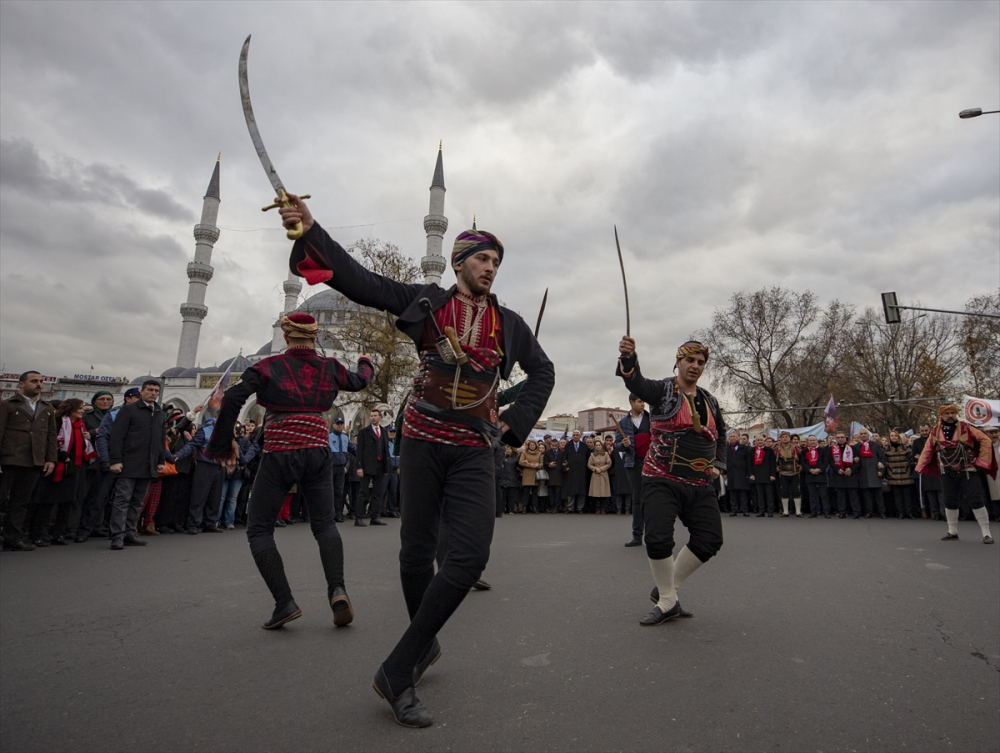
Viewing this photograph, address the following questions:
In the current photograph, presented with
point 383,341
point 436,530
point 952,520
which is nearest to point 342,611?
point 436,530

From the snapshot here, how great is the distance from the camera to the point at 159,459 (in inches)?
344

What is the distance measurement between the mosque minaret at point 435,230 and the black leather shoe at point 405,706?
50.6 m

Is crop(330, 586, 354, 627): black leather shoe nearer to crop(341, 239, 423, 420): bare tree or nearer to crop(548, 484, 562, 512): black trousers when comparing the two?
crop(548, 484, 562, 512): black trousers

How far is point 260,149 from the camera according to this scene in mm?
2807

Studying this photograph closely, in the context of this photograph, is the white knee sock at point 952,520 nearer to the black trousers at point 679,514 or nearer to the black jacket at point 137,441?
the black trousers at point 679,514

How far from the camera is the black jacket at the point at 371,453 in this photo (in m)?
12.4

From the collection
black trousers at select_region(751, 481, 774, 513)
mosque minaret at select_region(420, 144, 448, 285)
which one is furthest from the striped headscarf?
mosque minaret at select_region(420, 144, 448, 285)

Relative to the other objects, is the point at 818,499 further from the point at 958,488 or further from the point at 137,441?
the point at 137,441

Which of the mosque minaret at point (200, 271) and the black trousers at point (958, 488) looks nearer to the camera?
the black trousers at point (958, 488)

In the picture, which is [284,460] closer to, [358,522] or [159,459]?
[159,459]

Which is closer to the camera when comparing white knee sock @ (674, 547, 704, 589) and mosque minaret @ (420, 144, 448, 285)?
white knee sock @ (674, 547, 704, 589)

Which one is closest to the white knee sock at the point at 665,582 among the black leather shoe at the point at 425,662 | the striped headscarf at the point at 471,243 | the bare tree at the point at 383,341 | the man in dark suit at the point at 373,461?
the black leather shoe at the point at 425,662

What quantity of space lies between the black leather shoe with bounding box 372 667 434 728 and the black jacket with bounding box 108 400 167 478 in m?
7.04

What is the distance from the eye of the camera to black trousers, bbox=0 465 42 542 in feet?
24.7
